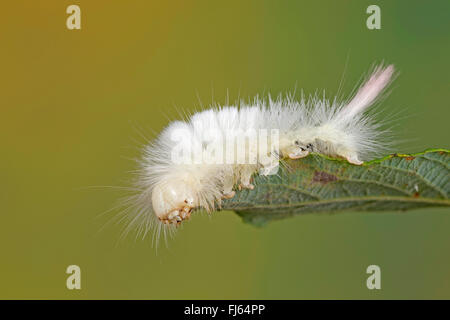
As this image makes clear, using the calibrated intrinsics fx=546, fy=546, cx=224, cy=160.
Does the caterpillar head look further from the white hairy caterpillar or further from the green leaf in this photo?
the green leaf

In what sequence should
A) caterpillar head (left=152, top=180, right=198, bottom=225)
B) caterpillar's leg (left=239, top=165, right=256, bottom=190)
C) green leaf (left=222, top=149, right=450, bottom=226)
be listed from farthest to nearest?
1. caterpillar head (left=152, top=180, right=198, bottom=225)
2. caterpillar's leg (left=239, top=165, right=256, bottom=190)
3. green leaf (left=222, top=149, right=450, bottom=226)

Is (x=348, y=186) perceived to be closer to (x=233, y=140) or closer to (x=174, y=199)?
(x=233, y=140)

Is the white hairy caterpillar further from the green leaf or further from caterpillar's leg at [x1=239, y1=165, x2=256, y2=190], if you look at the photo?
the green leaf

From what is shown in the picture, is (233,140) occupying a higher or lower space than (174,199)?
higher

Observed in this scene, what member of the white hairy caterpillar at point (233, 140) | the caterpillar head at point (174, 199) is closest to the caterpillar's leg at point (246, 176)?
the white hairy caterpillar at point (233, 140)

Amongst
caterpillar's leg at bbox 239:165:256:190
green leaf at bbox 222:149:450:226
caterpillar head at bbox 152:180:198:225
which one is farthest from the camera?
caterpillar head at bbox 152:180:198:225

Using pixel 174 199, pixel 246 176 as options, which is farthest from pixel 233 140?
pixel 174 199

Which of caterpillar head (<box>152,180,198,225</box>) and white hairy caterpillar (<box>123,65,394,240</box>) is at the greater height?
white hairy caterpillar (<box>123,65,394,240</box>)

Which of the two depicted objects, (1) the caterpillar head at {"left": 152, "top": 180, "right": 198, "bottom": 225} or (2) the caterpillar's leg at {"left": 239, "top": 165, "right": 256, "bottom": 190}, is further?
(1) the caterpillar head at {"left": 152, "top": 180, "right": 198, "bottom": 225}

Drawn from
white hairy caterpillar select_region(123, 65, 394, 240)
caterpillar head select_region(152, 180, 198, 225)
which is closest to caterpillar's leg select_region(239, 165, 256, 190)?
white hairy caterpillar select_region(123, 65, 394, 240)
